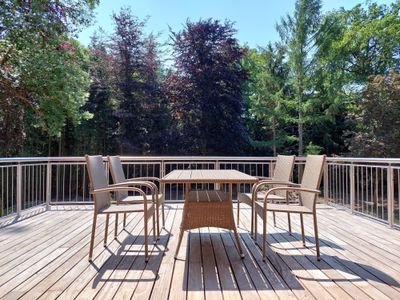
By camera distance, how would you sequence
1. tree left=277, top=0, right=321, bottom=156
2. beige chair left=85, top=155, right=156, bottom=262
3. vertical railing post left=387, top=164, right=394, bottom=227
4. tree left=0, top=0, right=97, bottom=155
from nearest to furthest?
beige chair left=85, top=155, right=156, bottom=262 → vertical railing post left=387, top=164, right=394, bottom=227 → tree left=0, top=0, right=97, bottom=155 → tree left=277, top=0, right=321, bottom=156

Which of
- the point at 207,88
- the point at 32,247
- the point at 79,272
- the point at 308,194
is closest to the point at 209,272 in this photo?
the point at 79,272

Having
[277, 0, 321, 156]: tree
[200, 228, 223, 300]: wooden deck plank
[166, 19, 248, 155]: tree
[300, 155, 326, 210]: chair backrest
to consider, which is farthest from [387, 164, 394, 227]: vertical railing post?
[277, 0, 321, 156]: tree

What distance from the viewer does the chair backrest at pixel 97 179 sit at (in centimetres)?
283

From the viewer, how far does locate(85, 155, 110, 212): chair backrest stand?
2.83 metres

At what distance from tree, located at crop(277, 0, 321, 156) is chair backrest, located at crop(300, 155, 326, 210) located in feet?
33.3

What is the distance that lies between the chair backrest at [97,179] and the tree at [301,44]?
1096 cm

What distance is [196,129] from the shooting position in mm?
11109

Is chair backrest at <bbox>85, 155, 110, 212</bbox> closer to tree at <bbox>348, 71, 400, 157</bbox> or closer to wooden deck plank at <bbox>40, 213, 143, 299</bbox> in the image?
wooden deck plank at <bbox>40, 213, 143, 299</bbox>

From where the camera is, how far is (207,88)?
36.0 feet

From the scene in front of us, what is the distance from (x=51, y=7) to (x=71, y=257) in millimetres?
6755

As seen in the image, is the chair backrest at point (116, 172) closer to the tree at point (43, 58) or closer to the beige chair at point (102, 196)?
the beige chair at point (102, 196)

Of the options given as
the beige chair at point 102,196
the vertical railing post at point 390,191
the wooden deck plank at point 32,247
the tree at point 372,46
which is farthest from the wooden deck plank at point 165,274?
the tree at point 372,46

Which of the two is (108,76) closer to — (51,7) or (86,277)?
(51,7)

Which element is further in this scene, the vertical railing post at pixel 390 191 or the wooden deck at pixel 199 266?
the vertical railing post at pixel 390 191
